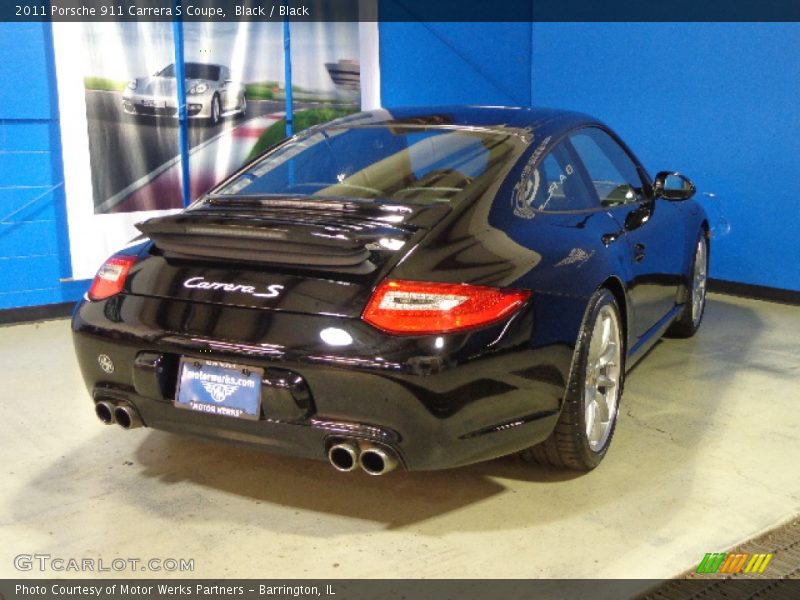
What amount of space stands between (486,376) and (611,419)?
905mm

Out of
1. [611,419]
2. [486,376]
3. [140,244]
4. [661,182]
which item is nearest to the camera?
[486,376]

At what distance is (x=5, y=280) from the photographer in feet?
17.6

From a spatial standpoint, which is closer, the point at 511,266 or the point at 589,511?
the point at 511,266

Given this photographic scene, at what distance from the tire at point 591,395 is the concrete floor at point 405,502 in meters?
0.10

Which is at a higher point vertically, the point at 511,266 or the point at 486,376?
the point at 511,266

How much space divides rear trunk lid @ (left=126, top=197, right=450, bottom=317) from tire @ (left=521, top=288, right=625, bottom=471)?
2.18ft

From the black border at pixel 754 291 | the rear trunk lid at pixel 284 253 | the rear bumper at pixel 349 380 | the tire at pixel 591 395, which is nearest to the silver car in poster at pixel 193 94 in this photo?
the rear trunk lid at pixel 284 253

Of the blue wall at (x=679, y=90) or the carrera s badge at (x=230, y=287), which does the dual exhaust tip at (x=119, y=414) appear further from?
the blue wall at (x=679, y=90)

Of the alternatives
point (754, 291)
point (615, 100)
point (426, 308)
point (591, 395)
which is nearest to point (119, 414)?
point (426, 308)

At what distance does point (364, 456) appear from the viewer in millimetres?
2430

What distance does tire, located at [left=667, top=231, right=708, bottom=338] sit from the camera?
4.59 metres

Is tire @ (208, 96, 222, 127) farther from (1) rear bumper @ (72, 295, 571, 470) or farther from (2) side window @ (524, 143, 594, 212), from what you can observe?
(1) rear bumper @ (72, 295, 571, 470)

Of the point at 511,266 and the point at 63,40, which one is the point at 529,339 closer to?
the point at 511,266

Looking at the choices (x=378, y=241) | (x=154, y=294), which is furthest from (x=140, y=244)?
(x=378, y=241)
